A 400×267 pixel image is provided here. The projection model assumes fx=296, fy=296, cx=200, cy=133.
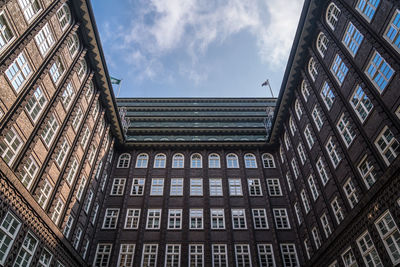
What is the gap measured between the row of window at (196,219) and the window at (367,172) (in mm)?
15565

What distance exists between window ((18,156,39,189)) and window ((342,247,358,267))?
23.8 m

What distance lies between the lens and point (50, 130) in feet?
79.2

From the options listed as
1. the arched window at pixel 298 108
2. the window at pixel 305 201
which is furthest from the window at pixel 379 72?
the window at pixel 305 201

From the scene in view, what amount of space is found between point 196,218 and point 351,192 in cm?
1819

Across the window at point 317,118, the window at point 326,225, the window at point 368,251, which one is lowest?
the window at point 368,251

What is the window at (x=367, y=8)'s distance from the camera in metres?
20.3

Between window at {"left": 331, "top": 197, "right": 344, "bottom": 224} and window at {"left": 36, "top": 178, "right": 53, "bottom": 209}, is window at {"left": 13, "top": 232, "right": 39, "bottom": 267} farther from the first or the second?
window at {"left": 331, "top": 197, "right": 344, "bottom": 224}

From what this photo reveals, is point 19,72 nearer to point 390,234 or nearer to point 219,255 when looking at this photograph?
point 219,255

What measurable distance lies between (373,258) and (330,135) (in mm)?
10344

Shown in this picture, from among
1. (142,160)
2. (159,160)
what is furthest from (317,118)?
(142,160)

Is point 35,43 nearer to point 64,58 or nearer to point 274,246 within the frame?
point 64,58

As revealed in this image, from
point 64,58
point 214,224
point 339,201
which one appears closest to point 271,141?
point 214,224

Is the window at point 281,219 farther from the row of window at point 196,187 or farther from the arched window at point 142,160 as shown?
the arched window at point 142,160

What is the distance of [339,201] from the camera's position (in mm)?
23594
